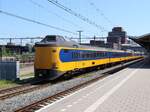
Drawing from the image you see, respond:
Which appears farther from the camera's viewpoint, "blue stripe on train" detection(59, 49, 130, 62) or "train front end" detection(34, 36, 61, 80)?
"blue stripe on train" detection(59, 49, 130, 62)

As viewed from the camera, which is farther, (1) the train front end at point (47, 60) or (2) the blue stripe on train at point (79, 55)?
(2) the blue stripe on train at point (79, 55)

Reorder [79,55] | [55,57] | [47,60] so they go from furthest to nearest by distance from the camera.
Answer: [79,55] < [47,60] < [55,57]

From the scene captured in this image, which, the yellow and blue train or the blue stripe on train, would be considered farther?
A: the blue stripe on train

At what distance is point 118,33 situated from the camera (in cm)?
12606

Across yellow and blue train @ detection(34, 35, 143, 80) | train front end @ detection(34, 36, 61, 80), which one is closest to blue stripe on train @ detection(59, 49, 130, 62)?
yellow and blue train @ detection(34, 35, 143, 80)

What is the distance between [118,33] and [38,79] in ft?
340

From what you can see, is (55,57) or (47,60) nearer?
(55,57)

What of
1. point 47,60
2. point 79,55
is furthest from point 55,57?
point 79,55

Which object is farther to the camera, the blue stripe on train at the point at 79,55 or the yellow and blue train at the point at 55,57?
the blue stripe on train at the point at 79,55

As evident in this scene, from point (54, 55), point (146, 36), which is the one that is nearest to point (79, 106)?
point (54, 55)

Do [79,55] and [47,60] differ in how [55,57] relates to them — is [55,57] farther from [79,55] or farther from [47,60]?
[79,55]

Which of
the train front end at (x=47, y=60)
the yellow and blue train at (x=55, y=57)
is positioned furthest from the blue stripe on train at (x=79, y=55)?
the train front end at (x=47, y=60)

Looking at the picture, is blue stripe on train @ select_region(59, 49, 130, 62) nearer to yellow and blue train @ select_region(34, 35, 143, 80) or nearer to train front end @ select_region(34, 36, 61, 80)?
yellow and blue train @ select_region(34, 35, 143, 80)

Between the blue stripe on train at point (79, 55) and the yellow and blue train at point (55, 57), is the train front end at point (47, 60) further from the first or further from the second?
the blue stripe on train at point (79, 55)
